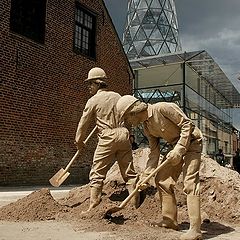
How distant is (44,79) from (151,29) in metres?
30.5

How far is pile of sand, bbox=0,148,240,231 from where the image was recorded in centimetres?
641

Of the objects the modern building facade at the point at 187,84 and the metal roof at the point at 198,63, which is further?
the modern building facade at the point at 187,84

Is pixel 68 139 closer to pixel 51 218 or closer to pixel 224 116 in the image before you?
pixel 51 218

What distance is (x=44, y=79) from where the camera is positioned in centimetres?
1590

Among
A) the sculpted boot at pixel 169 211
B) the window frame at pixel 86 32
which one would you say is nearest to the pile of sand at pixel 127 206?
the sculpted boot at pixel 169 211

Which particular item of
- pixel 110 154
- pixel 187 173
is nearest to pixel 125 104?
pixel 187 173

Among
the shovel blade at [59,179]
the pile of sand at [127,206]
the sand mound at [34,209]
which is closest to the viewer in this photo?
the pile of sand at [127,206]

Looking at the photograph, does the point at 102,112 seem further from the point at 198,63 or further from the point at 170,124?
the point at 198,63

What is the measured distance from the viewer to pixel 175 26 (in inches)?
1859

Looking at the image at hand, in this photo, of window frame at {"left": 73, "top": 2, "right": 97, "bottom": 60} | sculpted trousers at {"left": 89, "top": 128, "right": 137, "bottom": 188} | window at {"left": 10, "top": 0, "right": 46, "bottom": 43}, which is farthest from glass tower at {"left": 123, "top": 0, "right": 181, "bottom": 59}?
sculpted trousers at {"left": 89, "top": 128, "right": 137, "bottom": 188}

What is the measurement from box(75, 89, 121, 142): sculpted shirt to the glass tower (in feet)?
113

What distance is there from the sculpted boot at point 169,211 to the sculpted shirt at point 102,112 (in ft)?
6.14

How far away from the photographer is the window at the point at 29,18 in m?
14.9

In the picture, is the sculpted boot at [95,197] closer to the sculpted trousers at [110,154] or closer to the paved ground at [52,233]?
the sculpted trousers at [110,154]
